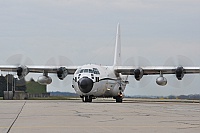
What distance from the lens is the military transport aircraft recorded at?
4041 cm

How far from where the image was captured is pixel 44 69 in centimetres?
4781

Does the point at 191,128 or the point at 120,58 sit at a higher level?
the point at 120,58

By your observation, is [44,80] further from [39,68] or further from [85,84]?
[85,84]

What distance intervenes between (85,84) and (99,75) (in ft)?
8.38

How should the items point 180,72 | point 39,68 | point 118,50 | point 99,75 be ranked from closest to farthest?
point 99,75, point 180,72, point 39,68, point 118,50

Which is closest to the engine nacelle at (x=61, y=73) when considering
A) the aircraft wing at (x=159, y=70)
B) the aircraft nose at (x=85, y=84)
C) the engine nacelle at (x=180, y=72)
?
the aircraft wing at (x=159, y=70)

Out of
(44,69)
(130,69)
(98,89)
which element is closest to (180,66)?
(130,69)

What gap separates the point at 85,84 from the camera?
3934 centimetres

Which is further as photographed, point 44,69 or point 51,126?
point 44,69

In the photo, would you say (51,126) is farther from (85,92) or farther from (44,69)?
(44,69)

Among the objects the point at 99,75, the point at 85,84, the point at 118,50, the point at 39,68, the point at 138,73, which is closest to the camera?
the point at 85,84

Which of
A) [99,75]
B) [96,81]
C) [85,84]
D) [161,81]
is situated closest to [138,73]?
[161,81]

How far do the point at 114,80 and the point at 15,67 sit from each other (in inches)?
410

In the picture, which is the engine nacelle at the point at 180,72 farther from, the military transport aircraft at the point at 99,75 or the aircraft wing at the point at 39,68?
the aircraft wing at the point at 39,68
